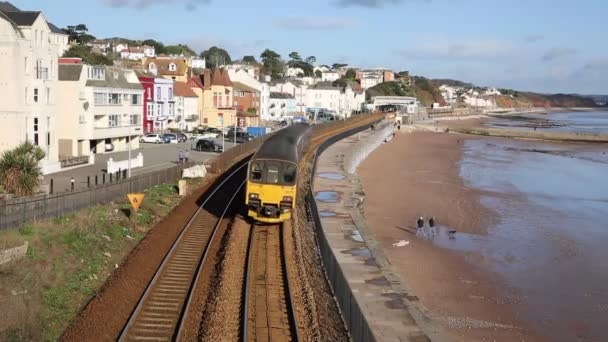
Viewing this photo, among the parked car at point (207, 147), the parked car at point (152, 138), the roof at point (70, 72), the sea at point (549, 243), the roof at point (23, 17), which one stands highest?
the roof at point (23, 17)

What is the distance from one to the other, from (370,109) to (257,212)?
506ft

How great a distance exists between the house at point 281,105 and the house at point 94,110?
190ft

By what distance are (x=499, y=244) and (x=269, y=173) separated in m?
12.4

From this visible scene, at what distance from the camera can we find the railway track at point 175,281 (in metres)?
14.3

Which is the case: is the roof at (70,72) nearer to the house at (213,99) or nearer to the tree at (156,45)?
the house at (213,99)

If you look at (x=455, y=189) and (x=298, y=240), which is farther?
(x=455, y=189)

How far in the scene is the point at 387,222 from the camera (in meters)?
34.1

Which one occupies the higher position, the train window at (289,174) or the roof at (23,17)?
the roof at (23,17)

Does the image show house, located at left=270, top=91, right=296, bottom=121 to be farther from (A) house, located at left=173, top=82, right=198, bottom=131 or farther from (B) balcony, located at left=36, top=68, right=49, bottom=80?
(B) balcony, located at left=36, top=68, right=49, bottom=80

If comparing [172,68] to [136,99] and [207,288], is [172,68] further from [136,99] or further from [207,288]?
[207,288]

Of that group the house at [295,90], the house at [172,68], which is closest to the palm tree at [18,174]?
the house at [172,68]

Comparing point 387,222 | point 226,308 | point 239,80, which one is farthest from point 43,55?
point 239,80

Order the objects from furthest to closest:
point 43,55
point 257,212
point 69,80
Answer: point 69,80 < point 43,55 < point 257,212

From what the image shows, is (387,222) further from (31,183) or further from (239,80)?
(239,80)
